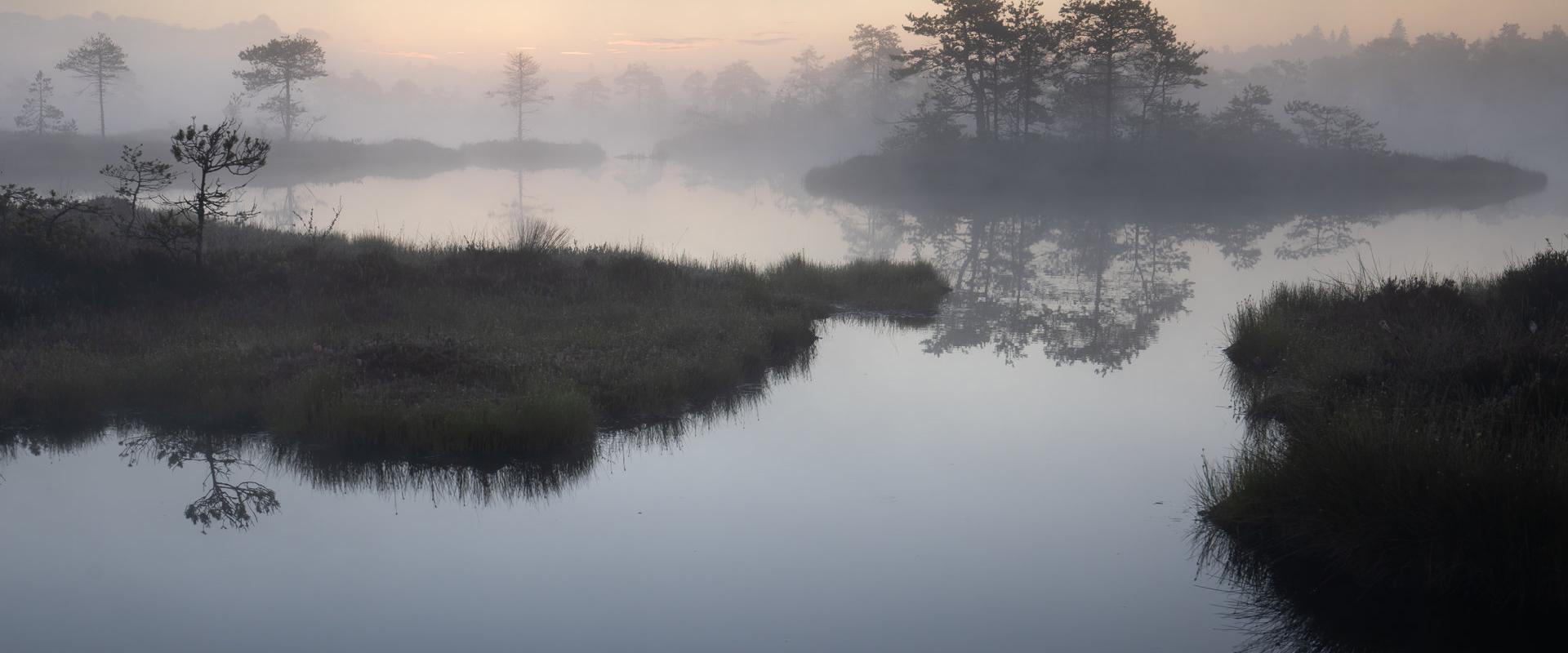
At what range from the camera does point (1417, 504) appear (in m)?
6.63

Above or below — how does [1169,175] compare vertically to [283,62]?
below

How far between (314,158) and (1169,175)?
161 ft

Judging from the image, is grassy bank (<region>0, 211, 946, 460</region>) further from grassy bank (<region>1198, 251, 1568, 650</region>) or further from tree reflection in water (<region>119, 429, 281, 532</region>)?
grassy bank (<region>1198, 251, 1568, 650</region>)

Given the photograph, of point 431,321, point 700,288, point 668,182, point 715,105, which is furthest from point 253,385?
point 715,105

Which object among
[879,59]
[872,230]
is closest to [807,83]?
[879,59]

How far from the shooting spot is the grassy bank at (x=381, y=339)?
9867 mm

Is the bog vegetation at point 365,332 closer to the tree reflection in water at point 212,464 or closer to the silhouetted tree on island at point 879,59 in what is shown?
the tree reflection in water at point 212,464

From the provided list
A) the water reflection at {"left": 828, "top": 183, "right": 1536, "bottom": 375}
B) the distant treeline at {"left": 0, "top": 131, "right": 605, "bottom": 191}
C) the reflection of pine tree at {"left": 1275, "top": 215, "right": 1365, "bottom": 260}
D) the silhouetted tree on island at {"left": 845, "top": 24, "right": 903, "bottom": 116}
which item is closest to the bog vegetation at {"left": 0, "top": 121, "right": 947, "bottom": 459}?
the water reflection at {"left": 828, "top": 183, "right": 1536, "bottom": 375}

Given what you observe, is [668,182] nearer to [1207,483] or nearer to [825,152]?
[825,152]

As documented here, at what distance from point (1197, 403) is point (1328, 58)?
11268 centimetres

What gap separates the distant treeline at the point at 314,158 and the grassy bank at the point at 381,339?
1247 inches

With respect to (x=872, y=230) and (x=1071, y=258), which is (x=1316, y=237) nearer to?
(x=1071, y=258)

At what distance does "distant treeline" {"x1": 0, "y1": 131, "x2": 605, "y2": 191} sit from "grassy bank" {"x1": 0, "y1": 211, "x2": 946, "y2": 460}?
31676mm

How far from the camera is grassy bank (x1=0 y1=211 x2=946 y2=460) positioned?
9.87m
